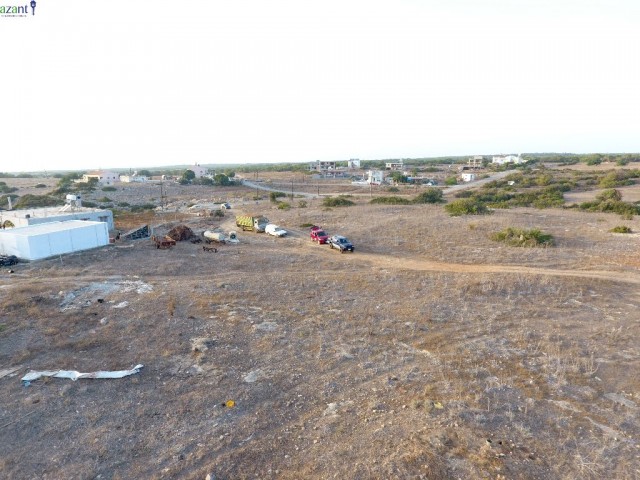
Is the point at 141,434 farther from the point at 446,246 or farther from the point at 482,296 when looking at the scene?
the point at 446,246

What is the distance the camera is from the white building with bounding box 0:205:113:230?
113 ft

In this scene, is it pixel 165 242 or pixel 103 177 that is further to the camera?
pixel 103 177

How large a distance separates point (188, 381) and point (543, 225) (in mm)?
35564

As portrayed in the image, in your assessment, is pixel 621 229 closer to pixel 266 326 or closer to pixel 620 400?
pixel 620 400

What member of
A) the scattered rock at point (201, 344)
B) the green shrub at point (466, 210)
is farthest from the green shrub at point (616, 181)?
the scattered rock at point (201, 344)

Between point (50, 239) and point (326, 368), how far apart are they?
24.9 meters

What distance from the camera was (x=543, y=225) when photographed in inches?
1474

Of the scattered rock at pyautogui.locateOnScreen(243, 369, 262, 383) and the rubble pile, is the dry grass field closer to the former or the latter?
the scattered rock at pyautogui.locateOnScreen(243, 369, 262, 383)

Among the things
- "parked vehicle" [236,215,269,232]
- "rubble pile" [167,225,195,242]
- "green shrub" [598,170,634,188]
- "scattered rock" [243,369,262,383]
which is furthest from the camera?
"green shrub" [598,170,634,188]

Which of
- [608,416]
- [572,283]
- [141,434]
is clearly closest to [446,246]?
[572,283]

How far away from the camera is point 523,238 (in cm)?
3084

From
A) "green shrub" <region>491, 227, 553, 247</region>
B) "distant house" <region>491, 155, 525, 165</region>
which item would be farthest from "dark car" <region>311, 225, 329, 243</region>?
"distant house" <region>491, 155, 525, 165</region>

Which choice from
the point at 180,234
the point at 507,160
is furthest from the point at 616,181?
the point at 507,160

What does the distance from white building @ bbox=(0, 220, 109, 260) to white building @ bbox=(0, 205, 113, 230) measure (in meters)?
2.65
